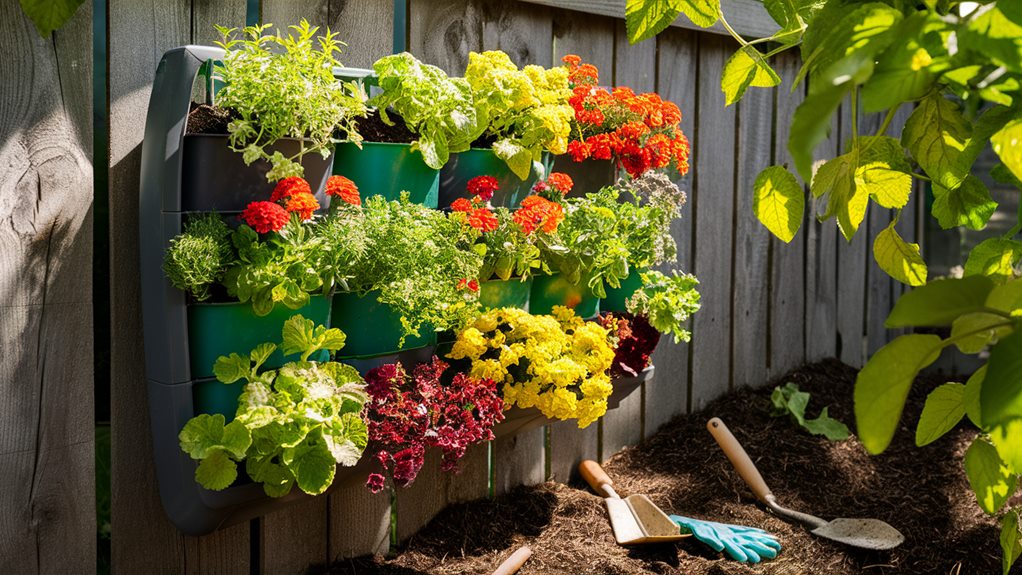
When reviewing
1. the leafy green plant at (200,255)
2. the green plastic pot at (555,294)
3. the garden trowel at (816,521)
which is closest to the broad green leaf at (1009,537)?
the leafy green plant at (200,255)

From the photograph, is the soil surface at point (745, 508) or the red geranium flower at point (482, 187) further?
the soil surface at point (745, 508)

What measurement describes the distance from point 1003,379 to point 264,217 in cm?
134

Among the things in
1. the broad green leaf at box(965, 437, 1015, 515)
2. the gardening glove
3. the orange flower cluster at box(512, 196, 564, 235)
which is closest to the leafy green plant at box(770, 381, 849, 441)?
the gardening glove

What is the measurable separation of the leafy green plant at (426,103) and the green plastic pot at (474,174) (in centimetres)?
12

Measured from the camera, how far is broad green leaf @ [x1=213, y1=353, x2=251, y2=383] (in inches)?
66.7

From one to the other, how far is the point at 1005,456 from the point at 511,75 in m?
Result: 1.71

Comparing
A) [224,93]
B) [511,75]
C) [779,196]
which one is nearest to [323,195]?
[224,93]

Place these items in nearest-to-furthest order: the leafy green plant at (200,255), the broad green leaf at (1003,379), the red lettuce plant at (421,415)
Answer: the broad green leaf at (1003,379) → the leafy green plant at (200,255) → the red lettuce plant at (421,415)

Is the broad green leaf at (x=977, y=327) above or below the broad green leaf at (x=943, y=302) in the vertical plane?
below

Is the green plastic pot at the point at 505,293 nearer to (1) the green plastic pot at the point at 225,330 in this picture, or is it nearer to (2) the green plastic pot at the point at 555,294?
(2) the green plastic pot at the point at 555,294

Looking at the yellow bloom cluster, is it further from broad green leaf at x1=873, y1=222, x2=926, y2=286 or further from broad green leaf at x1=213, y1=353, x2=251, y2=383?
broad green leaf at x1=873, y1=222, x2=926, y2=286

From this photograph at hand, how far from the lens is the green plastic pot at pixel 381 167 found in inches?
75.0

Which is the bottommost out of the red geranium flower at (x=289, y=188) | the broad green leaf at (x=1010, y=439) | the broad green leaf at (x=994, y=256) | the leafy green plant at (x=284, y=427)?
the leafy green plant at (x=284, y=427)

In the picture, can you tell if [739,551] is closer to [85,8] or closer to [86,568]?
[86,568]
